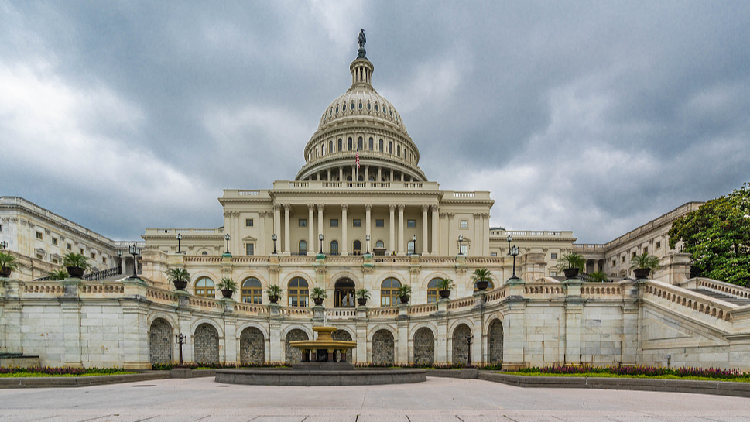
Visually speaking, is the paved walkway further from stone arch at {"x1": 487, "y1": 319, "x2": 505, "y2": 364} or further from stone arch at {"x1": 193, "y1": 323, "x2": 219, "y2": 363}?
stone arch at {"x1": 193, "y1": 323, "x2": 219, "y2": 363}

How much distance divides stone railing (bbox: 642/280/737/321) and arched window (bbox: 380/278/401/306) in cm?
2681

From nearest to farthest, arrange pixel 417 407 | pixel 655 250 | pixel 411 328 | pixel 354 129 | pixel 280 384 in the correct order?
pixel 417 407, pixel 280 384, pixel 411 328, pixel 655 250, pixel 354 129

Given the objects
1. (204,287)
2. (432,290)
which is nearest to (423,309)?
(432,290)

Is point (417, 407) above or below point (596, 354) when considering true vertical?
above

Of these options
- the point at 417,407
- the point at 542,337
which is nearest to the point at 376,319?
the point at 542,337

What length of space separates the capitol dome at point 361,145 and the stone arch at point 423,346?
61455mm

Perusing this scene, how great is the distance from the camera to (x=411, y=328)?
3484cm

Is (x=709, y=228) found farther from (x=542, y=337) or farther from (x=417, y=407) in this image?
(x=417, y=407)

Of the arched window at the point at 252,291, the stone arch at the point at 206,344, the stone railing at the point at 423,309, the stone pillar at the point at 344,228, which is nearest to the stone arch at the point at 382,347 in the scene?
the stone railing at the point at 423,309

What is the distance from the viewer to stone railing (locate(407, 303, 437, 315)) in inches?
1328

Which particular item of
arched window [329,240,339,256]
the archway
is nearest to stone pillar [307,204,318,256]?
arched window [329,240,339,256]

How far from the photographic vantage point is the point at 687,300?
71.8 feet

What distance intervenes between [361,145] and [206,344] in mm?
78914

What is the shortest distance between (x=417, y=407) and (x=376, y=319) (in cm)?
2375
